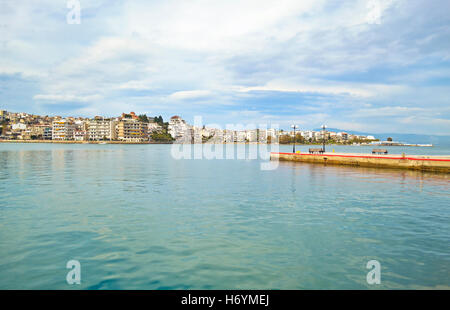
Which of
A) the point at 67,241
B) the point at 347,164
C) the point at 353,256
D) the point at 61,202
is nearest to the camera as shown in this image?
the point at 353,256

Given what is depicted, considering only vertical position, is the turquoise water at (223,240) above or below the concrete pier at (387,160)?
below

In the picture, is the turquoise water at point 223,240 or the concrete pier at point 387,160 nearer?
the turquoise water at point 223,240

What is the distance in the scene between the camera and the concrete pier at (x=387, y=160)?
35.4m

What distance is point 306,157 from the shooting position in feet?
172

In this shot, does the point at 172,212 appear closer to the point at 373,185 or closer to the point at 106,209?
the point at 106,209

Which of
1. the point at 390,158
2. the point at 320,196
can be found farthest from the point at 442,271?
the point at 390,158

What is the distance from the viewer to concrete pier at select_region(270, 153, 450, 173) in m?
35.4

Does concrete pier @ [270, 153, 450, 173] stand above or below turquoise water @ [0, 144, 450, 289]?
above

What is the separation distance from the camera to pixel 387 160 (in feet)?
132

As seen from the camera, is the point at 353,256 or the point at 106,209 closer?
the point at 353,256

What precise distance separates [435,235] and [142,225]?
10.6 metres

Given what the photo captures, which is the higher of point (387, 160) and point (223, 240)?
point (387, 160)

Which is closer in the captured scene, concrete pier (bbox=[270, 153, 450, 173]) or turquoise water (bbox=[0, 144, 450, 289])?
turquoise water (bbox=[0, 144, 450, 289])

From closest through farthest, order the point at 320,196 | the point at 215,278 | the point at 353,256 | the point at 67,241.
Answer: the point at 215,278
the point at 353,256
the point at 67,241
the point at 320,196
